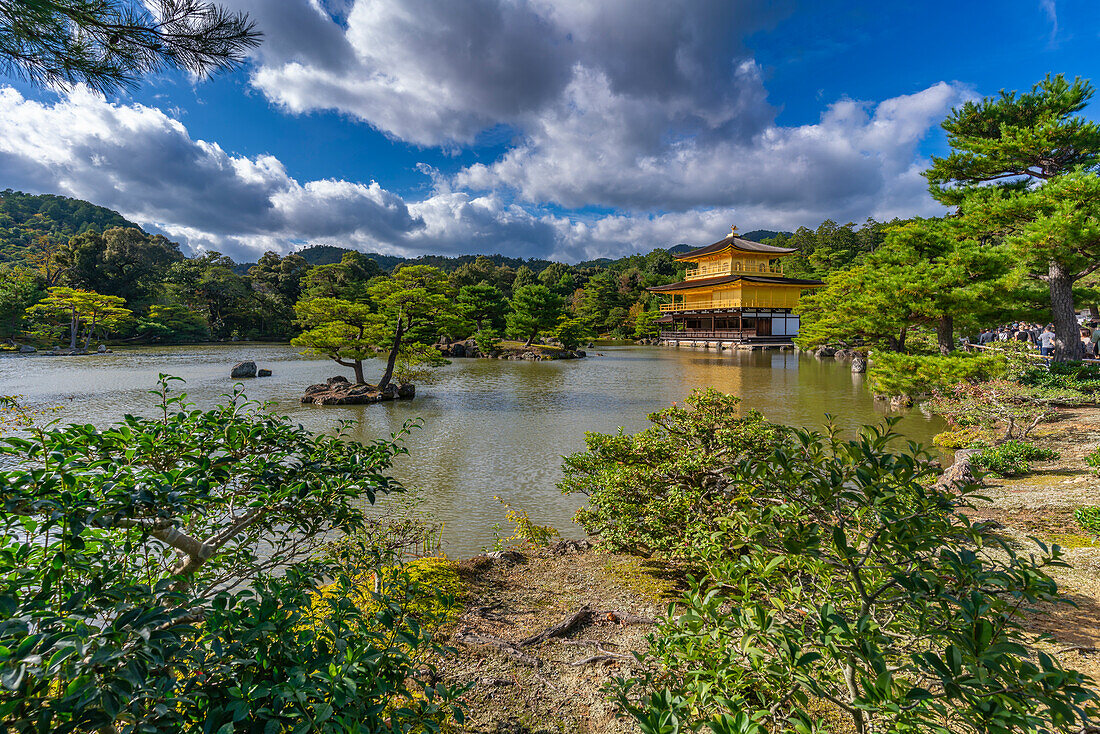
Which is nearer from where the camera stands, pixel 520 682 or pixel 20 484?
pixel 20 484

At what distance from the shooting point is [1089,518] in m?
3.47

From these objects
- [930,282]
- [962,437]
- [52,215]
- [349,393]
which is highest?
[52,215]

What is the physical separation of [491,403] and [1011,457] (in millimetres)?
8962

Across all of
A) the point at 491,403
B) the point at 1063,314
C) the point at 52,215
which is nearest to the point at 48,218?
the point at 52,215

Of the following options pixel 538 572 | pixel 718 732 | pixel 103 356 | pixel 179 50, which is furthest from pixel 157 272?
pixel 718 732

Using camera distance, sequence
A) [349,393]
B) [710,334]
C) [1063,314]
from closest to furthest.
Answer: [1063,314] < [349,393] < [710,334]

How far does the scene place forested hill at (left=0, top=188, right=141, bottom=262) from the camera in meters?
43.1

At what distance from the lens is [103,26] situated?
282 cm

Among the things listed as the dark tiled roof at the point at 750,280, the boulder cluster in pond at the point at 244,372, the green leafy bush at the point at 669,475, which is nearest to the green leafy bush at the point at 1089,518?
the green leafy bush at the point at 669,475

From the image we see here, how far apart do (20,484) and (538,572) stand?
2.81 meters

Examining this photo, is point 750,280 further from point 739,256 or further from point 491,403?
point 491,403

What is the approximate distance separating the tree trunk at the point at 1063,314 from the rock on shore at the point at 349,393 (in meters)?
13.0

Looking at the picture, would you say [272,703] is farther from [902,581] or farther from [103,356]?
[103,356]

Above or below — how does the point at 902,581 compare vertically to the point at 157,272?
below
